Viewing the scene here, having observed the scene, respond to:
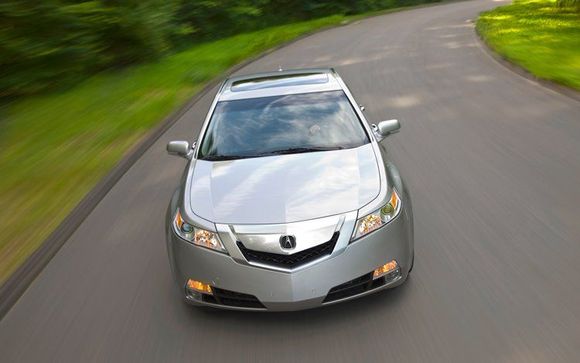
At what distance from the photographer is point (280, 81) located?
6441 millimetres

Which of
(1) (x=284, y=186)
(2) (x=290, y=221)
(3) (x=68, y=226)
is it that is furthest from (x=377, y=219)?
(3) (x=68, y=226)

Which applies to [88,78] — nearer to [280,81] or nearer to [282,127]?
[280,81]

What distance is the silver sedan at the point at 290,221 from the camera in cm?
407

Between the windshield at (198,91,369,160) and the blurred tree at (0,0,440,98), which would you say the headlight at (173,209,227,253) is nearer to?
the windshield at (198,91,369,160)

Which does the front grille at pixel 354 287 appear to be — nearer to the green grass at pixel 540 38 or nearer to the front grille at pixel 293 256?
the front grille at pixel 293 256

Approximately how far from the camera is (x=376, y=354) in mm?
3840

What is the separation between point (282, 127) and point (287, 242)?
182 centimetres

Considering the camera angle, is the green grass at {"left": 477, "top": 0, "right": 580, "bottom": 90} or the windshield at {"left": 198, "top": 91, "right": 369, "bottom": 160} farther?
the green grass at {"left": 477, "top": 0, "right": 580, "bottom": 90}

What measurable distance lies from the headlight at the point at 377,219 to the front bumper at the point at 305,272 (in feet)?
0.13

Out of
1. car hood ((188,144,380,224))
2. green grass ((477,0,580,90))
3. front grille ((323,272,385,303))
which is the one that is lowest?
green grass ((477,0,580,90))

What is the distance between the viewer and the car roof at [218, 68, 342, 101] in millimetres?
6124

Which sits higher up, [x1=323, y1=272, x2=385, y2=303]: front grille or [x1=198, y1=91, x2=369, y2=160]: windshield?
[x1=198, y1=91, x2=369, y2=160]: windshield

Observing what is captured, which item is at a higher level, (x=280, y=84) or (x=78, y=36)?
(x=280, y=84)

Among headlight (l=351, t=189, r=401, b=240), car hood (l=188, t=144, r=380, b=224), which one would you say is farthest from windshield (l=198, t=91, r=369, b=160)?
headlight (l=351, t=189, r=401, b=240)
